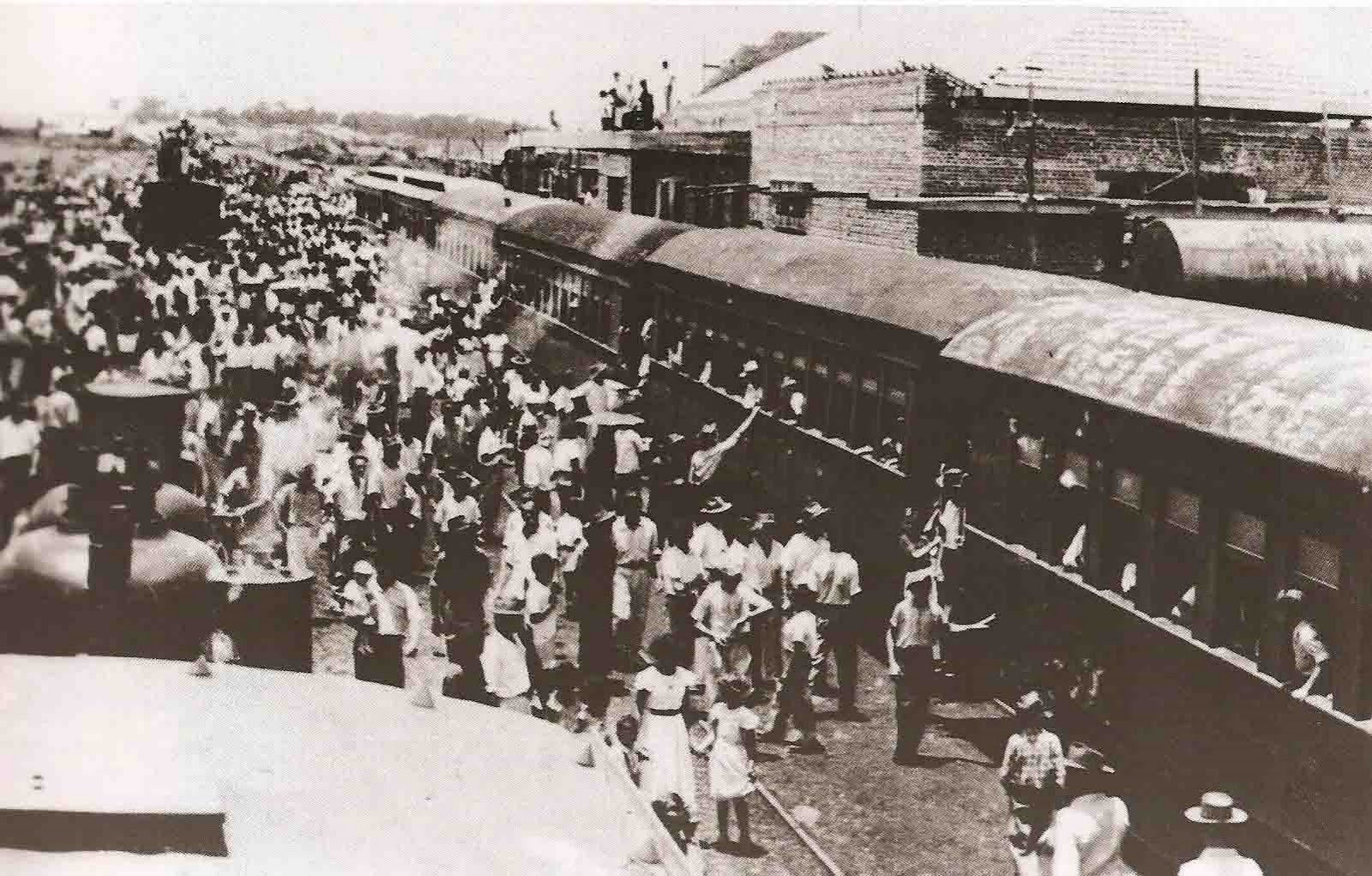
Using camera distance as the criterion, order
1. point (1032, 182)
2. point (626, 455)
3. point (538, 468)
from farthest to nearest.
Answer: point (1032, 182)
point (626, 455)
point (538, 468)

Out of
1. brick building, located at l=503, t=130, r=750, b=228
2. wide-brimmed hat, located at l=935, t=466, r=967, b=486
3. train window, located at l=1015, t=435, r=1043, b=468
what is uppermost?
brick building, located at l=503, t=130, r=750, b=228

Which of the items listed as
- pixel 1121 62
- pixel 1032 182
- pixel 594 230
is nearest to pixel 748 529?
pixel 1032 182

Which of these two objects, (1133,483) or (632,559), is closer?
(1133,483)

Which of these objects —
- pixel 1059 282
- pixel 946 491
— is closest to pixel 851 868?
pixel 946 491

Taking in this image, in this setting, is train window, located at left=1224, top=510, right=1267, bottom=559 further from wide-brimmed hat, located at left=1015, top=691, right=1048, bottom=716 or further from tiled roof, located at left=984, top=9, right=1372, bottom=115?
tiled roof, located at left=984, top=9, right=1372, bottom=115

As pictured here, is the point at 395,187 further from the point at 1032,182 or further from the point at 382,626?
the point at 382,626

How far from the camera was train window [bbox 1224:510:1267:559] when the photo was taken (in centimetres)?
688

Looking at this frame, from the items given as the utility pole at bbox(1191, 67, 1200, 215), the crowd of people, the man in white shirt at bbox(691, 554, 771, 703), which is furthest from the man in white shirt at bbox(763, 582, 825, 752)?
the utility pole at bbox(1191, 67, 1200, 215)

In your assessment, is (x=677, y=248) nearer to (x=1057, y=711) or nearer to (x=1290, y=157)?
(x=1290, y=157)

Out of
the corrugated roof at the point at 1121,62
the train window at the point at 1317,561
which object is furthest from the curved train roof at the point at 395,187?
the train window at the point at 1317,561

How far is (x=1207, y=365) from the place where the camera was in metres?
7.46

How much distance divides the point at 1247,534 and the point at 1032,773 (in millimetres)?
1574

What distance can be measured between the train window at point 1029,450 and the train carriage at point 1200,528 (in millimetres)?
18

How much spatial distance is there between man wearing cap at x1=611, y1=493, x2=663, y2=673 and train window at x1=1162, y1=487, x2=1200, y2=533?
3544mm
